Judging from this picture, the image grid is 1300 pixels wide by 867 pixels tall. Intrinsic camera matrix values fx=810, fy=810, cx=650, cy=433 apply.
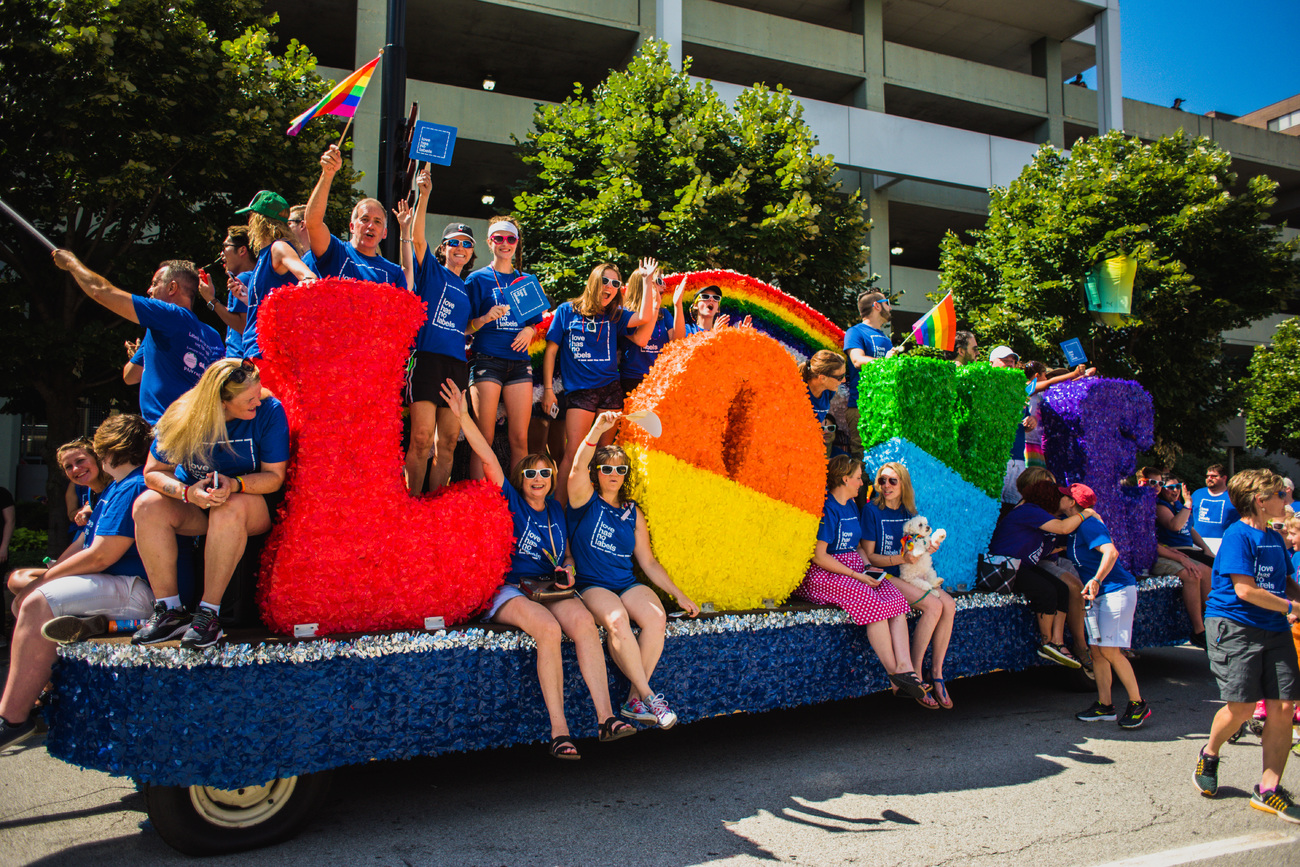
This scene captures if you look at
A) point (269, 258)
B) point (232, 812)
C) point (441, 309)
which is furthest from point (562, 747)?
point (269, 258)

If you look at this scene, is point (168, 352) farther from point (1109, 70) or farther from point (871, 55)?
point (1109, 70)

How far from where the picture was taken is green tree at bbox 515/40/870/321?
11.6 m

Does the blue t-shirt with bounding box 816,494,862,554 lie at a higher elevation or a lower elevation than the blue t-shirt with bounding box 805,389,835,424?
lower

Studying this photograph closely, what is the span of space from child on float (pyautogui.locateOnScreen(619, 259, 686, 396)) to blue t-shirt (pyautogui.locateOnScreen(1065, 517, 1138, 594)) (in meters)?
3.49

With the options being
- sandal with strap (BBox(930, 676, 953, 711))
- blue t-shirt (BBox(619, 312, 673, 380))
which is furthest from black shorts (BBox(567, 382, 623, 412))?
sandal with strap (BBox(930, 676, 953, 711))

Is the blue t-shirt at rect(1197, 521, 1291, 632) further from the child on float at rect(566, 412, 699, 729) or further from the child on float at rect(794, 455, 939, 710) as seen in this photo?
the child on float at rect(566, 412, 699, 729)

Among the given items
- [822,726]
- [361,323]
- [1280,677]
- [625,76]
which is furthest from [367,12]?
[1280,677]

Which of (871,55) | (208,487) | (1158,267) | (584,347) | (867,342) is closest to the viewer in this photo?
(208,487)

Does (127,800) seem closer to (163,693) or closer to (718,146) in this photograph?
(163,693)

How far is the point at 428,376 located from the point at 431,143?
1.39 m

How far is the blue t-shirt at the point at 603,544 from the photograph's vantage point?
470cm

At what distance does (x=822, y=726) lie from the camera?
19.4 feet

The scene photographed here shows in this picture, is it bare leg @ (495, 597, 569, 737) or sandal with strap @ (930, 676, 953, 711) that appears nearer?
bare leg @ (495, 597, 569, 737)

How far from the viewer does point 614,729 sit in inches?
164
